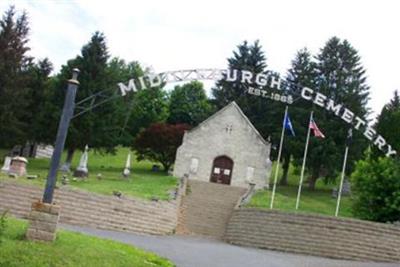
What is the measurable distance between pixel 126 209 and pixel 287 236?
5887mm

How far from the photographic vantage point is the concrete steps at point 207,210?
24.3 meters

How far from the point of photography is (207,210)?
27406 mm

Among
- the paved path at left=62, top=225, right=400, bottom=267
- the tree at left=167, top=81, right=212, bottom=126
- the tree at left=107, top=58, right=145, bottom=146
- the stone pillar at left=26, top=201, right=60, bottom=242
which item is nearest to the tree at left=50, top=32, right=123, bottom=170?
the tree at left=107, top=58, right=145, bottom=146

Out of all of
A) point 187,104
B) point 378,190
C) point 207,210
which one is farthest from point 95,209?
point 187,104

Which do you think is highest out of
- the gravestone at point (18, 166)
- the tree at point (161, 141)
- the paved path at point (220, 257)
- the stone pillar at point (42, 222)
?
the tree at point (161, 141)

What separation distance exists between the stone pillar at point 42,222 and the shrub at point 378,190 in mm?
15086

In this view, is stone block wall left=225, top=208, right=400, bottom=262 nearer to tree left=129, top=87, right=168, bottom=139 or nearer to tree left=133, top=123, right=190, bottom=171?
tree left=133, top=123, right=190, bottom=171

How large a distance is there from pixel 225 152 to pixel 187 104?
29.7 meters

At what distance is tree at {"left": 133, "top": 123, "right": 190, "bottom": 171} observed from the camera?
157ft

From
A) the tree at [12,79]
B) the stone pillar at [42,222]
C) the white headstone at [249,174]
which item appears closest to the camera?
the stone pillar at [42,222]

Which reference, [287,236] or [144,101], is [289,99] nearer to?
[287,236]

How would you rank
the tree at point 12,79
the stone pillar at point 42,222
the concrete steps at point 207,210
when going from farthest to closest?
the tree at point 12,79, the concrete steps at point 207,210, the stone pillar at point 42,222

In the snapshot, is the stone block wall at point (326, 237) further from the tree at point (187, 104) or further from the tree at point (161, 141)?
the tree at point (187, 104)

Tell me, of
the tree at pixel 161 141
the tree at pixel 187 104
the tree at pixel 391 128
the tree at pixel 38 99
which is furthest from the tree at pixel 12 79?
the tree at pixel 187 104
